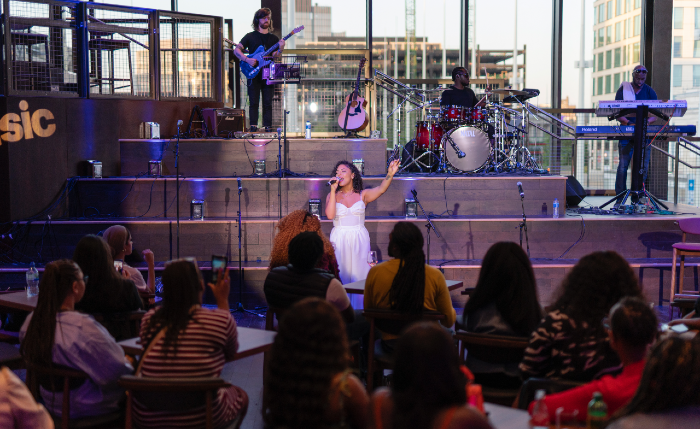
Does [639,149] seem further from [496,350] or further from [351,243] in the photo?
[496,350]

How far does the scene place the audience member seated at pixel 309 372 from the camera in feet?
6.23

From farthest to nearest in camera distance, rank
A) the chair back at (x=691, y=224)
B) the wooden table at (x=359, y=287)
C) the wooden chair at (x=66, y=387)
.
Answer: the chair back at (x=691, y=224) → the wooden table at (x=359, y=287) → the wooden chair at (x=66, y=387)

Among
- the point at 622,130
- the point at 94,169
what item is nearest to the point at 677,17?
the point at 622,130

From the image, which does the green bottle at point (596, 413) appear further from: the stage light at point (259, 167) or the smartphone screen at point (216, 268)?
the stage light at point (259, 167)

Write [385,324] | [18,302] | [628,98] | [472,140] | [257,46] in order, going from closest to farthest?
[385,324]
[18,302]
[472,140]
[628,98]
[257,46]

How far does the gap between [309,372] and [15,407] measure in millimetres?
928

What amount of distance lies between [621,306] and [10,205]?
23.1 ft

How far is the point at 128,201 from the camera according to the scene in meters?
7.78

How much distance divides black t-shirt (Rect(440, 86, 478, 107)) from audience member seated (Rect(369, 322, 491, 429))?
7.58 metres

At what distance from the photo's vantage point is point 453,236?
745 centimetres

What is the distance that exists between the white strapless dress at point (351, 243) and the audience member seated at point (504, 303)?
269cm

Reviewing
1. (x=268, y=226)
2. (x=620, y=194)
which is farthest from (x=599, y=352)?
(x=620, y=194)

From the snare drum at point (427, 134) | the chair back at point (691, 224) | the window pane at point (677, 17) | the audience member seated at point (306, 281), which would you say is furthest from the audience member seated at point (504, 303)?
the window pane at point (677, 17)

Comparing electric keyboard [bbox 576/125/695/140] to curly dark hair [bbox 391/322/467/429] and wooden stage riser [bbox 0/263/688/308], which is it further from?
curly dark hair [bbox 391/322/467/429]
